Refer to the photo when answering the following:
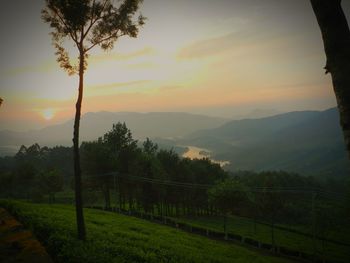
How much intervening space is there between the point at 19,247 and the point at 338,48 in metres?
16.7

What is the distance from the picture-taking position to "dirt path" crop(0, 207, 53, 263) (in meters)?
14.0

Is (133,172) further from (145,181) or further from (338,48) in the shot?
(338,48)

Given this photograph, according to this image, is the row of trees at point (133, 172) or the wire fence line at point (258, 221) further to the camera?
the row of trees at point (133, 172)

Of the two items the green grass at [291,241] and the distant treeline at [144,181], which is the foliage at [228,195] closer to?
the distant treeline at [144,181]

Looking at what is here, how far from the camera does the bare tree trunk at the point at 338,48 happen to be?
15.7ft

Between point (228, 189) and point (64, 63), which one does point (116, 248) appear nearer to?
point (64, 63)

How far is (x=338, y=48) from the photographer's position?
4965 mm

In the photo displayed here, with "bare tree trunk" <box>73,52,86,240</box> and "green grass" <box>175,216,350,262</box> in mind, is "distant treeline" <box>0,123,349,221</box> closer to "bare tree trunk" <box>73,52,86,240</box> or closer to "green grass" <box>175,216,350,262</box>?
"green grass" <box>175,216,350,262</box>

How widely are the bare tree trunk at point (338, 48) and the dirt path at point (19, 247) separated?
46.9ft

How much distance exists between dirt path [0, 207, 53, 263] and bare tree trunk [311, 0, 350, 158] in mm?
14308

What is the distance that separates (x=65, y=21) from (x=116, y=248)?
629 inches

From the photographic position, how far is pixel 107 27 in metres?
22.2

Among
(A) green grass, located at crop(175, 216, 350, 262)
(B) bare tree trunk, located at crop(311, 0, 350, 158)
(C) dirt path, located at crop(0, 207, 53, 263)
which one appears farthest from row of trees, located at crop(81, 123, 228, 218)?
(B) bare tree trunk, located at crop(311, 0, 350, 158)

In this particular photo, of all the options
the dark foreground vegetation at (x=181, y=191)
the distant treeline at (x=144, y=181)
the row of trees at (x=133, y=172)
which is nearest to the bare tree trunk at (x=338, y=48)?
the dark foreground vegetation at (x=181, y=191)
